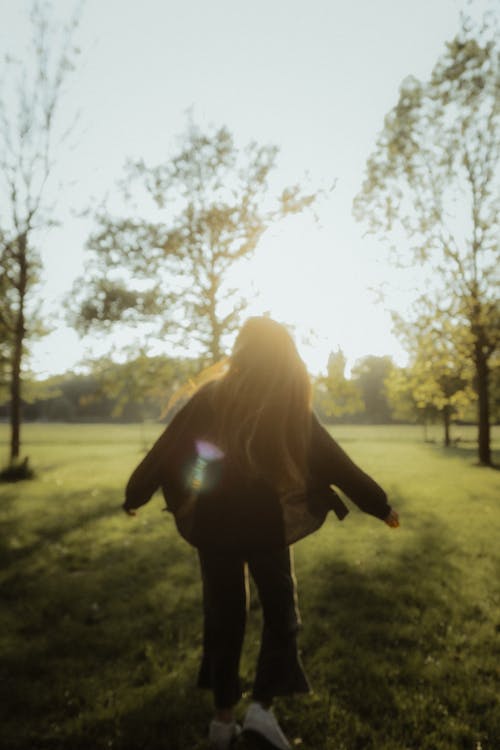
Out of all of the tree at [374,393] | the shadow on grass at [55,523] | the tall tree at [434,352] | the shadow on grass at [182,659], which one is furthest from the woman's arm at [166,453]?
the tree at [374,393]

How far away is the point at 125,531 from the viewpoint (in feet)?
27.5

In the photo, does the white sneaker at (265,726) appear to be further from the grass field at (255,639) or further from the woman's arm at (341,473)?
the woman's arm at (341,473)

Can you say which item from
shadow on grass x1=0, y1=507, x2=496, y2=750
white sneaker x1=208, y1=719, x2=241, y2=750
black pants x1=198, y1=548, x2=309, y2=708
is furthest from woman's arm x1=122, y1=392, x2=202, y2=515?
shadow on grass x1=0, y1=507, x2=496, y2=750

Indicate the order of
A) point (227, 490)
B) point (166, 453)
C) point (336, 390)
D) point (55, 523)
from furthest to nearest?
1. point (55, 523)
2. point (336, 390)
3. point (166, 453)
4. point (227, 490)

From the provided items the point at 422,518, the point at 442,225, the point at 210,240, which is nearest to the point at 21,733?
the point at 210,240

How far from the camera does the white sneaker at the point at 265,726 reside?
272 centimetres

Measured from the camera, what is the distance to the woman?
2.54 meters

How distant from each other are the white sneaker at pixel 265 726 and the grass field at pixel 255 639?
0.23 meters

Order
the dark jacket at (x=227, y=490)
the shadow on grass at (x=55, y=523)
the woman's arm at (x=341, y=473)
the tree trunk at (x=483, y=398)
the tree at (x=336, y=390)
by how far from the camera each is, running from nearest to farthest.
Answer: the dark jacket at (x=227, y=490)
the woman's arm at (x=341, y=473)
the shadow on grass at (x=55, y=523)
the tree at (x=336, y=390)
the tree trunk at (x=483, y=398)

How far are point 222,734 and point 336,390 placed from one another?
587cm

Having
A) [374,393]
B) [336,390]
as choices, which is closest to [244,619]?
[336,390]

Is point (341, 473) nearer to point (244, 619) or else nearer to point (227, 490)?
point (227, 490)

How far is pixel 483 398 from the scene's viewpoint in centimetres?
1855

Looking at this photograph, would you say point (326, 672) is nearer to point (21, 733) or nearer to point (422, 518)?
point (21, 733)
